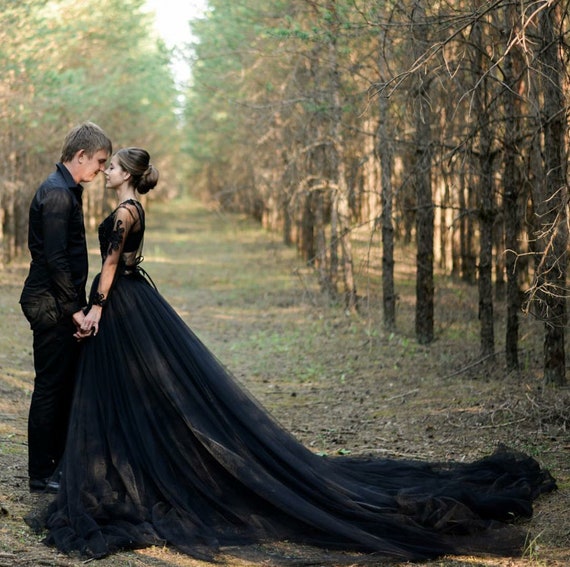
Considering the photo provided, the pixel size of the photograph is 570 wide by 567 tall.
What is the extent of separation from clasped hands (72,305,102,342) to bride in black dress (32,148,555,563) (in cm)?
1

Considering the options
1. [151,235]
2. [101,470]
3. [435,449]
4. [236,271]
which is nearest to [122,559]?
[101,470]

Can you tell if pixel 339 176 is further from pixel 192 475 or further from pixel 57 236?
pixel 192 475

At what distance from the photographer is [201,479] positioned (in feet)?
16.7

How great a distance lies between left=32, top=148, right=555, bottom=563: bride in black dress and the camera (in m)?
4.72

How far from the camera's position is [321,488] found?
5090 millimetres

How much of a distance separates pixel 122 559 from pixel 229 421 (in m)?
1.14

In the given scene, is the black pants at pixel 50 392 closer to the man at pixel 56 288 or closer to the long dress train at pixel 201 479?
the man at pixel 56 288

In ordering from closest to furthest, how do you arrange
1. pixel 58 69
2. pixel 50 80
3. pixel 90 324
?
pixel 90 324 → pixel 50 80 → pixel 58 69

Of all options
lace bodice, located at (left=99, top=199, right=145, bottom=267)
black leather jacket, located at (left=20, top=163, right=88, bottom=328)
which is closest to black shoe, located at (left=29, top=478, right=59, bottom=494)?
black leather jacket, located at (left=20, top=163, right=88, bottom=328)

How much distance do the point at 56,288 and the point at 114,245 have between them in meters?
0.45

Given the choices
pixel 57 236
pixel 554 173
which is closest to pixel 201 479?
pixel 57 236

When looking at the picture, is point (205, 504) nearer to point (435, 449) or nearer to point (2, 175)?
point (435, 449)

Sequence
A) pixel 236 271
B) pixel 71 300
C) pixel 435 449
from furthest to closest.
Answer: pixel 236 271 → pixel 435 449 → pixel 71 300

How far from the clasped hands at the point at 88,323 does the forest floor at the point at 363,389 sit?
1.05m
